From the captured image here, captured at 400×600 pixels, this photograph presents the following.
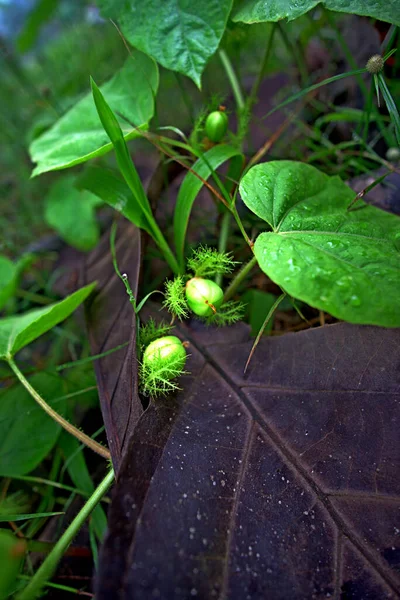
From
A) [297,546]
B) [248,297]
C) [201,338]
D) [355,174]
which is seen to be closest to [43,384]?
[201,338]

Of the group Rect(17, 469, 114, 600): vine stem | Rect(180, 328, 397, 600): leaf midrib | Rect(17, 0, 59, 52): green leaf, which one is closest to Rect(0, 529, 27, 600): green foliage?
Rect(17, 469, 114, 600): vine stem

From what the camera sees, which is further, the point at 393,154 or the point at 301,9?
the point at 393,154

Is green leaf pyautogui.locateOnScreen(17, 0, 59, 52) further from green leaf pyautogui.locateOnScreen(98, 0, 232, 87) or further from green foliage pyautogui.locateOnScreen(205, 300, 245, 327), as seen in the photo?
green foliage pyautogui.locateOnScreen(205, 300, 245, 327)

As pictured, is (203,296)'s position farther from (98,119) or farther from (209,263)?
(98,119)

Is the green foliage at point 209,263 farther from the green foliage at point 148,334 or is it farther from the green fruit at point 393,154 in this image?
the green fruit at point 393,154

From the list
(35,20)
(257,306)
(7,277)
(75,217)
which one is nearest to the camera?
(257,306)

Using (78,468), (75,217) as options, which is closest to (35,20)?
(75,217)

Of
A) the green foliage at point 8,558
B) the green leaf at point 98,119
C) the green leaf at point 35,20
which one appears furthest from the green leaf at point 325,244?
the green leaf at point 35,20
